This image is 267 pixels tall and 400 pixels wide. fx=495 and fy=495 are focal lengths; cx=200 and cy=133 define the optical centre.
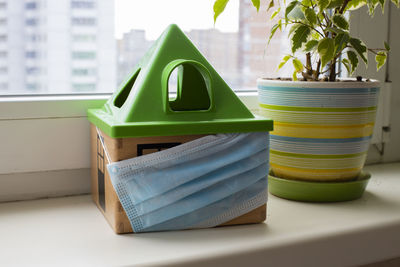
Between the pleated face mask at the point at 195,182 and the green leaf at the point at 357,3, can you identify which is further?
the green leaf at the point at 357,3

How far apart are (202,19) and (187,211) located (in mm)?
448

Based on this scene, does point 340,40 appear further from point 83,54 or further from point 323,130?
point 83,54

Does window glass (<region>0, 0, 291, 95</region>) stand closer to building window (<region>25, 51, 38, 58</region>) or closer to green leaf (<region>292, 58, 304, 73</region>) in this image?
building window (<region>25, 51, 38, 58</region>)

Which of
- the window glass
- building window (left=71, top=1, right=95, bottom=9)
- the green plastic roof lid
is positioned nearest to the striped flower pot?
the green plastic roof lid

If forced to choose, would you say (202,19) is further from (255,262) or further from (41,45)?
(255,262)

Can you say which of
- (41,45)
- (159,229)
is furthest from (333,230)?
(41,45)

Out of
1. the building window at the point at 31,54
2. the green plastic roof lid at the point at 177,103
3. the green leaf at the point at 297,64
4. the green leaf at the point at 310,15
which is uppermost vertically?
the green leaf at the point at 310,15

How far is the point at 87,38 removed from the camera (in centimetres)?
90

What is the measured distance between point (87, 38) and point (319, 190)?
49 cm

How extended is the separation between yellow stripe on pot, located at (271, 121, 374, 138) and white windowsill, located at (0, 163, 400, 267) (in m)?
0.12

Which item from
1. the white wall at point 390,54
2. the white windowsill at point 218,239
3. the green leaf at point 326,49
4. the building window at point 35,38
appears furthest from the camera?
the white wall at point 390,54

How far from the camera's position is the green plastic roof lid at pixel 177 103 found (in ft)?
2.20

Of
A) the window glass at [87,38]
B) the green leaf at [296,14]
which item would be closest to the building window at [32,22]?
the window glass at [87,38]

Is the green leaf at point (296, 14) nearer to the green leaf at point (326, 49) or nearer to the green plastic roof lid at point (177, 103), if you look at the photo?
the green leaf at point (326, 49)
